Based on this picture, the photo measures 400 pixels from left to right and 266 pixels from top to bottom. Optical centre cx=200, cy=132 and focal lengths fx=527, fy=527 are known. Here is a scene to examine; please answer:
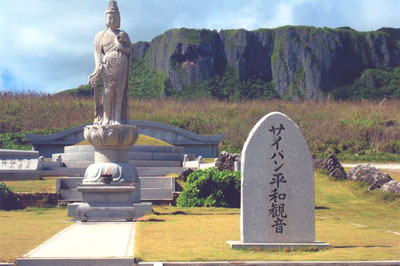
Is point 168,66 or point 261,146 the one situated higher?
point 168,66

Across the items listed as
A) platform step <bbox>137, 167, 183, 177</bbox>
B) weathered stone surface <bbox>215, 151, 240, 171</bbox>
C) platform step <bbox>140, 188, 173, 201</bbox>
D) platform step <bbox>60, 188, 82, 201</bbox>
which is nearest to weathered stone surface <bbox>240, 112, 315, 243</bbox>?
platform step <bbox>140, 188, 173, 201</bbox>

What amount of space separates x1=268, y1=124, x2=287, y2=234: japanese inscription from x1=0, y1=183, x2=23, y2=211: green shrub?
8.88m

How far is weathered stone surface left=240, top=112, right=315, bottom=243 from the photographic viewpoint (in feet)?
23.6

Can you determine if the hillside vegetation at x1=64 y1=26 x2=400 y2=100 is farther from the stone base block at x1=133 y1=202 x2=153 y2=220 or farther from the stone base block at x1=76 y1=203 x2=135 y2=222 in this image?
the stone base block at x1=76 y1=203 x2=135 y2=222

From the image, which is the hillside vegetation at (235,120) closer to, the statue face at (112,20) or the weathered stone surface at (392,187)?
the weathered stone surface at (392,187)

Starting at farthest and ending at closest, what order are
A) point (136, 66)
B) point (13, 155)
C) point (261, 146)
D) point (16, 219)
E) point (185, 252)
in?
point (136, 66) → point (13, 155) → point (16, 219) → point (261, 146) → point (185, 252)

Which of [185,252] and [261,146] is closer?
[185,252]

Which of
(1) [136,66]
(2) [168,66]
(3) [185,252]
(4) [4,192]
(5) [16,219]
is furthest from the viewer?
(1) [136,66]

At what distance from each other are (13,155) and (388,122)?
2979 centimetres

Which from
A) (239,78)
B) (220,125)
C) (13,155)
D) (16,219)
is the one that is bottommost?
(16,219)

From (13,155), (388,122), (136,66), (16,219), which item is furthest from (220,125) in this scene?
(136,66)

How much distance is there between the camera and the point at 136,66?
287 ft

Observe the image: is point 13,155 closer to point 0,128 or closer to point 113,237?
point 113,237

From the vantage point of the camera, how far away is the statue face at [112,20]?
41.3 ft
